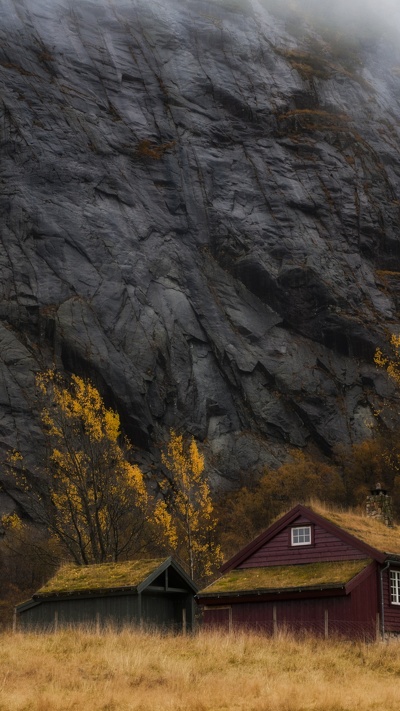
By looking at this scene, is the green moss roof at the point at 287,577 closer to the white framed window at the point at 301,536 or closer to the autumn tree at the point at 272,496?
the white framed window at the point at 301,536

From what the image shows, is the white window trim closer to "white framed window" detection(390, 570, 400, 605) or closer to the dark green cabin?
"white framed window" detection(390, 570, 400, 605)

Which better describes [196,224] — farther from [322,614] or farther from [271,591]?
[322,614]

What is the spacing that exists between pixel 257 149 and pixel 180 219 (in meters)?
13.8

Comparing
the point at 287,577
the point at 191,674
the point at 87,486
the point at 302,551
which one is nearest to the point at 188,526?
the point at 87,486

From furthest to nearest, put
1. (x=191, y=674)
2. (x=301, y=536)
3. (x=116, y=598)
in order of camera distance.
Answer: (x=301, y=536) → (x=116, y=598) → (x=191, y=674)

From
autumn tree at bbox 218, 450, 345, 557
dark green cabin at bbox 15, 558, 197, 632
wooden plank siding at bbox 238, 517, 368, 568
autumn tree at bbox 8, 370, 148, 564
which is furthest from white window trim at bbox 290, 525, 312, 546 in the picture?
autumn tree at bbox 218, 450, 345, 557

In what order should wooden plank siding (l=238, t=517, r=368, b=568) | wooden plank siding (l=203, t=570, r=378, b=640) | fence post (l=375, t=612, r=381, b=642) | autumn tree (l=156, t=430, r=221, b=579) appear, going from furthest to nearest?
autumn tree (l=156, t=430, r=221, b=579) < wooden plank siding (l=238, t=517, r=368, b=568) < wooden plank siding (l=203, t=570, r=378, b=640) < fence post (l=375, t=612, r=381, b=642)

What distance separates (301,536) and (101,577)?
7475mm

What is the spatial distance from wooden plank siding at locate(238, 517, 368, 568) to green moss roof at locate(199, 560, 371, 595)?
0.23 meters

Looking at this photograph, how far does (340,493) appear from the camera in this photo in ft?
228

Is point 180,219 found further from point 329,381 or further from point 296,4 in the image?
point 296,4

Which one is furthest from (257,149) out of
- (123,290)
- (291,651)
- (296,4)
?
(291,651)

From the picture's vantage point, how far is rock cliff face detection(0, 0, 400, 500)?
7694 cm

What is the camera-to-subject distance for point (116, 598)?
34062mm
